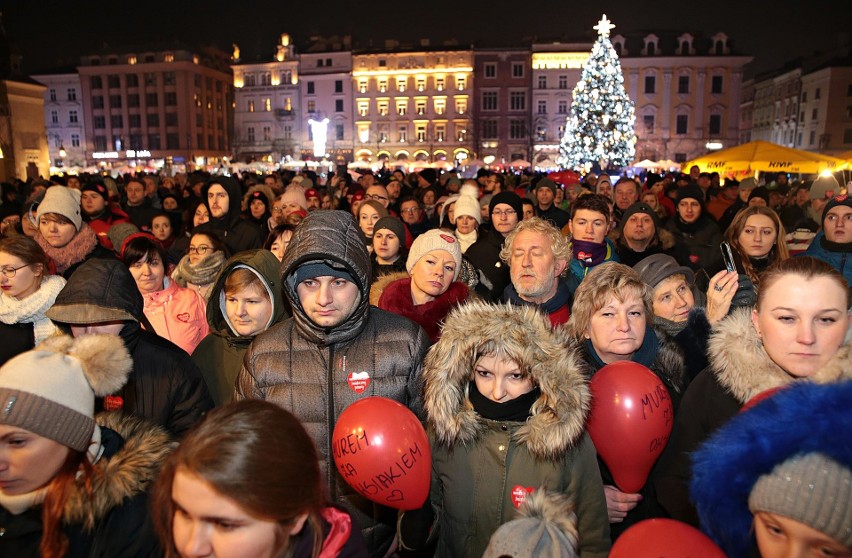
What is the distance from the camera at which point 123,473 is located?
1.88 metres

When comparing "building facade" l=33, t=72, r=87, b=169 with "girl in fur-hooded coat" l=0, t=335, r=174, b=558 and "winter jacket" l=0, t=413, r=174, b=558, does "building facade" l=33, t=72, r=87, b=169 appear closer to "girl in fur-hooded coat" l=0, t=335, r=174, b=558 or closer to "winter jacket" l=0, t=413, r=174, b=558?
"girl in fur-hooded coat" l=0, t=335, r=174, b=558

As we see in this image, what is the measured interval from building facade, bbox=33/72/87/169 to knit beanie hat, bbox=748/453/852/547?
88907 mm

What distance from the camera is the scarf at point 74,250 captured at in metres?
5.03

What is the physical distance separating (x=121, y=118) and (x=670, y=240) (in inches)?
3303

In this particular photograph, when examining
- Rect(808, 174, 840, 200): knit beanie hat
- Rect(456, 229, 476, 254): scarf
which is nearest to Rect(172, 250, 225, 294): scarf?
Rect(456, 229, 476, 254): scarf

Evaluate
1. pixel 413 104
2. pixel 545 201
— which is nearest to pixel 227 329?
pixel 545 201

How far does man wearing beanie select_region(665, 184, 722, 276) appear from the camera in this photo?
596 centimetres

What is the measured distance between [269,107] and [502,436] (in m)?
78.7

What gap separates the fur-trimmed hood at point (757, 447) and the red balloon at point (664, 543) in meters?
0.04

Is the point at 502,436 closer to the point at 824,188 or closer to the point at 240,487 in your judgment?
the point at 240,487

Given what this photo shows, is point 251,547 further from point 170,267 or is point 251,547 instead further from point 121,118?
point 121,118

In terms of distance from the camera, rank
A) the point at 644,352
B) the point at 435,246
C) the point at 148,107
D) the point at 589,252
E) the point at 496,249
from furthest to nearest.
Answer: the point at 148,107 → the point at 496,249 → the point at 589,252 → the point at 435,246 → the point at 644,352

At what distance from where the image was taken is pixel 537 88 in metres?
64.9

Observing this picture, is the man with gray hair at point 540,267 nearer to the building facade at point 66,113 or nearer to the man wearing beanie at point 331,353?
the man wearing beanie at point 331,353
